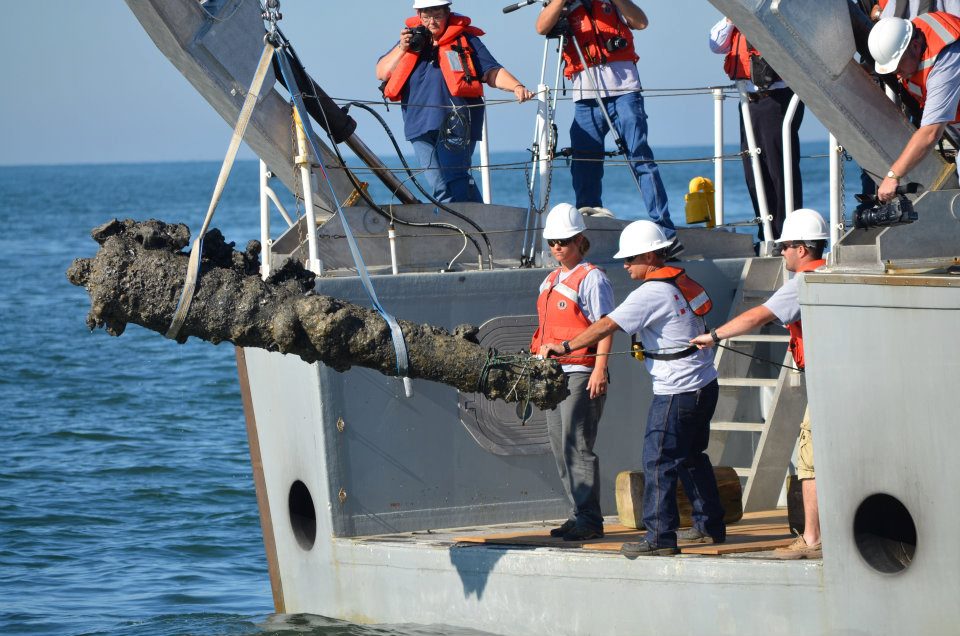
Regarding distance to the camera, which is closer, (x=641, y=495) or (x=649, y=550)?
(x=649, y=550)

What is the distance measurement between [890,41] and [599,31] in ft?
11.3

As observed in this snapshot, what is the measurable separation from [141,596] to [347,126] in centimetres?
474

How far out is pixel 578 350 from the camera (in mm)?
8336

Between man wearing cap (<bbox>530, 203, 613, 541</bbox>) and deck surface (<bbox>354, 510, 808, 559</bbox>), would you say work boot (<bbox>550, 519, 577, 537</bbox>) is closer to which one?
deck surface (<bbox>354, 510, 808, 559</bbox>)

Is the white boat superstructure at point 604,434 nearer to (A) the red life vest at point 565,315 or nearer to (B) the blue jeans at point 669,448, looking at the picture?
(B) the blue jeans at point 669,448

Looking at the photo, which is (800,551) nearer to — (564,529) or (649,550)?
(649,550)

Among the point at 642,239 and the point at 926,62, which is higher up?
the point at 926,62

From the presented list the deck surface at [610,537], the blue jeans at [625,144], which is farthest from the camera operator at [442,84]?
the deck surface at [610,537]

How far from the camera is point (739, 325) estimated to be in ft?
24.8

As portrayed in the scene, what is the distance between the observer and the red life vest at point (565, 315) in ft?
27.6

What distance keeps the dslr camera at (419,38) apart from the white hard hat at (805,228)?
3.66 metres

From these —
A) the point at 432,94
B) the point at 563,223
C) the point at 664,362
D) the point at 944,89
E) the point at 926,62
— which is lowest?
the point at 664,362

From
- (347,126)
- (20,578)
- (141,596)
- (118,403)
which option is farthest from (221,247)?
(118,403)

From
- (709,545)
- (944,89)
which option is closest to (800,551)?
(709,545)
